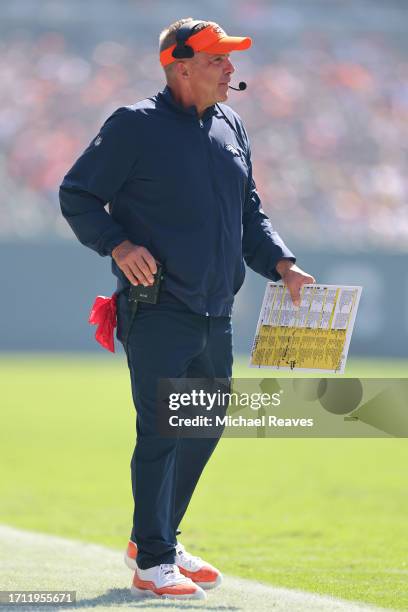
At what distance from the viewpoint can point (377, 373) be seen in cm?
1709

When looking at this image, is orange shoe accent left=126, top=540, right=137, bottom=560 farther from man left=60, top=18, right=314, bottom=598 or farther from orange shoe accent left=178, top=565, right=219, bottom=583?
orange shoe accent left=178, top=565, right=219, bottom=583

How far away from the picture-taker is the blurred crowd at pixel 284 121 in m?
21.2

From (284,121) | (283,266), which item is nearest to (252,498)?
(283,266)

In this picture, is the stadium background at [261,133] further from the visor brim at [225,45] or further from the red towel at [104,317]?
the visor brim at [225,45]

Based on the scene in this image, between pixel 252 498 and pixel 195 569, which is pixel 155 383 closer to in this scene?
pixel 195 569

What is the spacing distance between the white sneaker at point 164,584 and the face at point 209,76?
4.67 feet

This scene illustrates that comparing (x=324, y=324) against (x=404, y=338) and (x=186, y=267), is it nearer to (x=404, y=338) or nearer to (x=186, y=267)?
(x=186, y=267)

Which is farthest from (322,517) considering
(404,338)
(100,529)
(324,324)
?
(404,338)

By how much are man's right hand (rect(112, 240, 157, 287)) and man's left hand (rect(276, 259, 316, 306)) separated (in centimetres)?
50

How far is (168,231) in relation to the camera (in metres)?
3.80

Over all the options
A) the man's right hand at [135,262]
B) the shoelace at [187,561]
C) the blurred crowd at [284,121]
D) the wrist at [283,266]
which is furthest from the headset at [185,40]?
the blurred crowd at [284,121]

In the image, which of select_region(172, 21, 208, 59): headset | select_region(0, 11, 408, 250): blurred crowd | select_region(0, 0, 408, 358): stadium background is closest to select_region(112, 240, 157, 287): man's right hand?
select_region(172, 21, 208, 59): headset

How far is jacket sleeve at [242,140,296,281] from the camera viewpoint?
4.14 metres

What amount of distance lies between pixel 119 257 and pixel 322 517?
10.7 ft
